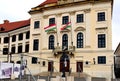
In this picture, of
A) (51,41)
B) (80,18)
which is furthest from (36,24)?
(80,18)

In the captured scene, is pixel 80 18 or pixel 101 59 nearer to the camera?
pixel 101 59

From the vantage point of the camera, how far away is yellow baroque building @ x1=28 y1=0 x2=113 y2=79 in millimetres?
36875

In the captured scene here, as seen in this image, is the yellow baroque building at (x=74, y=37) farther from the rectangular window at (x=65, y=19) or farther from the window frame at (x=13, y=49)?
the window frame at (x=13, y=49)

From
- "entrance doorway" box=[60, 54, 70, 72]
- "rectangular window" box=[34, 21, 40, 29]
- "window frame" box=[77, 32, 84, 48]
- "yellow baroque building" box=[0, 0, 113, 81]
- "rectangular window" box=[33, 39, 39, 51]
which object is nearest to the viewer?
"yellow baroque building" box=[0, 0, 113, 81]

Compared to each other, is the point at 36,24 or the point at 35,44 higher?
the point at 36,24

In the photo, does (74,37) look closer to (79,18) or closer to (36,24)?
(79,18)

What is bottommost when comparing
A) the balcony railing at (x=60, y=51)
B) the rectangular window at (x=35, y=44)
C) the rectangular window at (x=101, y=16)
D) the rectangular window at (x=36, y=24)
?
the balcony railing at (x=60, y=51)

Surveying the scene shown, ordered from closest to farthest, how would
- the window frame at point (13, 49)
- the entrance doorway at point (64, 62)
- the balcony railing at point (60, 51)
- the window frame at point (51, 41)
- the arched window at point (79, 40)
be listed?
the balcony railing at point (60, 51) < the arched window at point (79, 40) < the entrance doorway at point (64, 62) < the window frame at point (51, 41) < the window frame at point (13, 49)

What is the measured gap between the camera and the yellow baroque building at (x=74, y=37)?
36875mm

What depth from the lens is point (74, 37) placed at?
39594 mm

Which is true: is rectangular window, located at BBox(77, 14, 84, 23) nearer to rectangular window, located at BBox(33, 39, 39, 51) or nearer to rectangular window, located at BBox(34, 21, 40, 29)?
rectangular window, located at BBox(34, 21, 40, 29)

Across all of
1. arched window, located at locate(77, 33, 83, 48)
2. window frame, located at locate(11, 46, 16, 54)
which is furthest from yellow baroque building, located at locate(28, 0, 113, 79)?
window frame, located at locate(11, 46, 16, 54)

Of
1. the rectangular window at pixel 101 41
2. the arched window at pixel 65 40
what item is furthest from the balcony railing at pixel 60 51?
the rectangular window at pixel 101 41

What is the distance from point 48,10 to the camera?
42.9m
